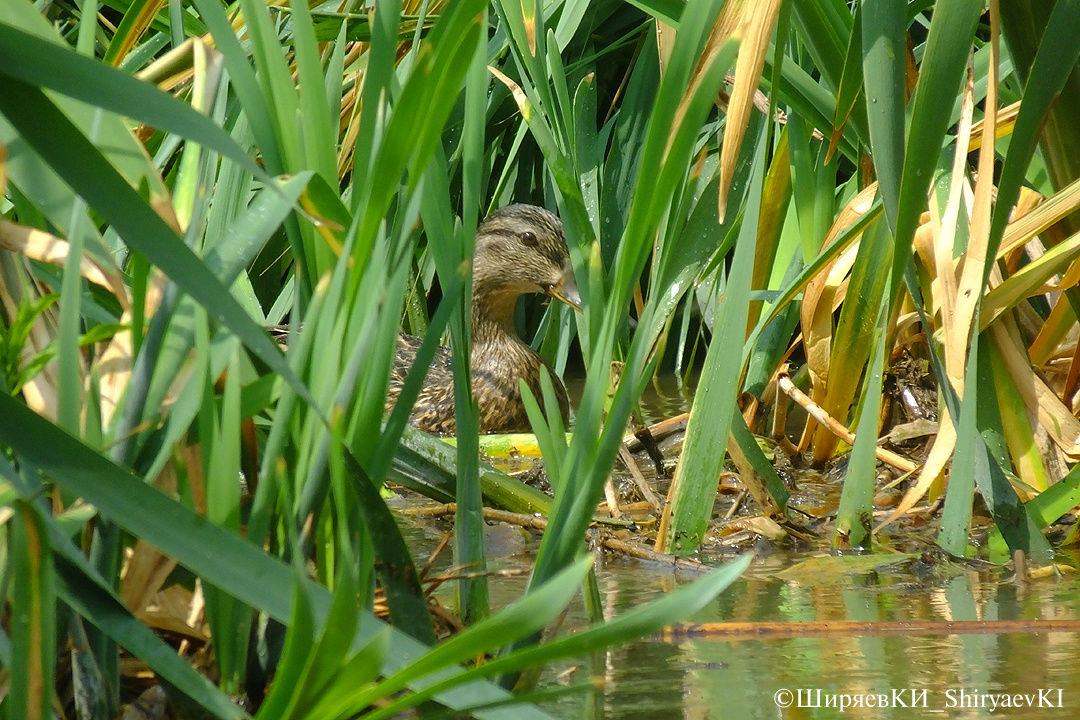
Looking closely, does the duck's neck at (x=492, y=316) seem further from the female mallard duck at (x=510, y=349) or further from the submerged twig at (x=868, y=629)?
the submerged twig at (x=868, y=629)

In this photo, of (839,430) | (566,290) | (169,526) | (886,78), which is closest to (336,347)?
(169,526)

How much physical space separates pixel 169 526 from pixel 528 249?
11.6 ft

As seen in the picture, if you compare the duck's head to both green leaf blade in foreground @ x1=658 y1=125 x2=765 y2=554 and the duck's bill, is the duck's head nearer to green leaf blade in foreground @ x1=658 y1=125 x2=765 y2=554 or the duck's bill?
the duck's bill

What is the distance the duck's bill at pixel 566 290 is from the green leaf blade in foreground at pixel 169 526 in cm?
316

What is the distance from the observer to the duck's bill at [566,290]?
4195mm

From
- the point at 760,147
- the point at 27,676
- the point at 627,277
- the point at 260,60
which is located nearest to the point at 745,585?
the point at 760,147

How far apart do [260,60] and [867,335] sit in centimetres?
170

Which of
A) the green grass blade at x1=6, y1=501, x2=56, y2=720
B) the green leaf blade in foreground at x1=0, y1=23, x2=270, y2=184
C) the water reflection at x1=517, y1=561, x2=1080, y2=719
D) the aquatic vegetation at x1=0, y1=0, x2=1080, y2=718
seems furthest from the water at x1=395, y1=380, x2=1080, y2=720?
the green leaf blade in foreground at x1=0, y1=23, x2=270, y2=184

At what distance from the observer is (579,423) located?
3.77 feet

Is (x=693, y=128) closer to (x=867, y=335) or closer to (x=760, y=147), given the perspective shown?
(x=760, y=147)

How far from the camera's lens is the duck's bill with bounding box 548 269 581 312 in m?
4.20

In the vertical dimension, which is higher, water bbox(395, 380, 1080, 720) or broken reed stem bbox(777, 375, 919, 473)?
broken reed stem bbox(777, 375, 919, 473)

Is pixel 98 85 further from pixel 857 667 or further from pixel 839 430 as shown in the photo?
pixel 839 430

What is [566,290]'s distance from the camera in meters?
4.31
